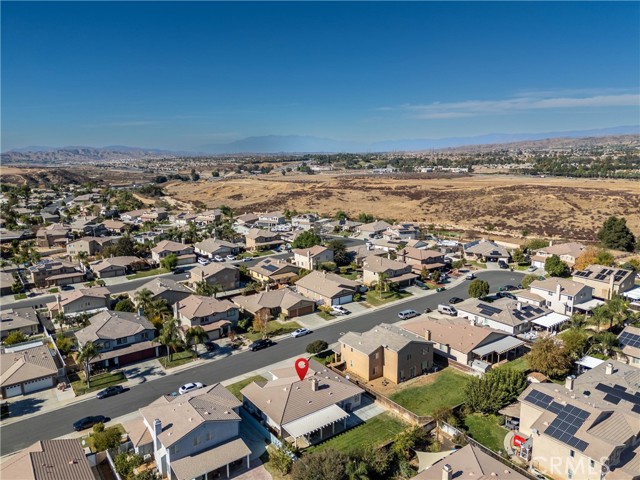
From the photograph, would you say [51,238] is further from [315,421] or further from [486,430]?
[486,430]

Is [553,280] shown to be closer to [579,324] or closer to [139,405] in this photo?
[579,324]

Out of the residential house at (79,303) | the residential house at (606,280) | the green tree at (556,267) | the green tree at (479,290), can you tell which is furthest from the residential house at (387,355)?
the green tree at (556,267)

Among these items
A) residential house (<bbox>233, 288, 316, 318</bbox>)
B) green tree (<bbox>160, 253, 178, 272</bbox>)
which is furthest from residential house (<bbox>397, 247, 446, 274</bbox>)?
green tree (<bbox>160, 253, 178, 272</bbox>)

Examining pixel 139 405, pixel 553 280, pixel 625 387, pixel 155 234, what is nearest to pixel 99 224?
pixel 155 234

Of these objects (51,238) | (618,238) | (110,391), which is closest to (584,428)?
(110,391)

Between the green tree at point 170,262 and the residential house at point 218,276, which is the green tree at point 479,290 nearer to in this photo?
the residential house at point 218,276
